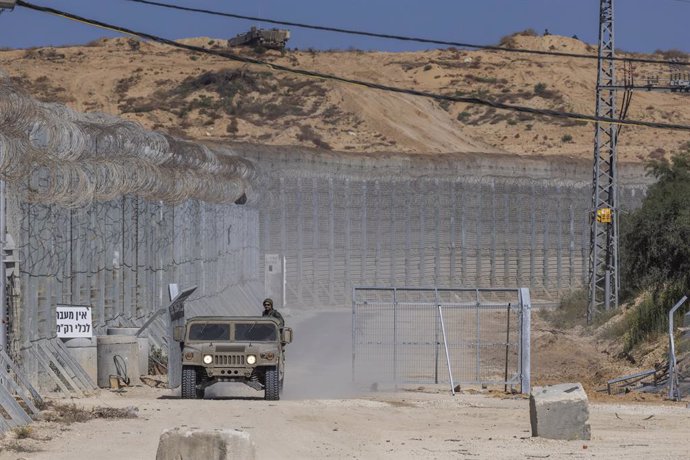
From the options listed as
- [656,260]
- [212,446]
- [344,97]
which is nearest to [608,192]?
[656,260]

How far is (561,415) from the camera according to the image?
57.5 ft

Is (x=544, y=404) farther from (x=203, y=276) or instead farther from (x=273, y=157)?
(x=273, y=157)

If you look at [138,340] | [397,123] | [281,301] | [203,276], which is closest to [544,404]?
[138,340]

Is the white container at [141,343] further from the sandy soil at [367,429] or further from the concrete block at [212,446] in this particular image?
the concrete block at [212,446]

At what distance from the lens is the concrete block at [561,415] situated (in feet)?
57.2

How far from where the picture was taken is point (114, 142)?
24.7m

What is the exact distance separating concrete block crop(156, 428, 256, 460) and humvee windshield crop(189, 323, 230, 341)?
913cm

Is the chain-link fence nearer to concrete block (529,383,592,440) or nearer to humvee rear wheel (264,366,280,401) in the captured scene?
humvee rear wheel (264,366,280,401)

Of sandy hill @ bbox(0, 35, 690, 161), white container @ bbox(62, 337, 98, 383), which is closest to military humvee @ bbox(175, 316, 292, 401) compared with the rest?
white container @ bbox(62, 337, 98, 383)

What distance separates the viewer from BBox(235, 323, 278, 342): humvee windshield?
22.5 meters

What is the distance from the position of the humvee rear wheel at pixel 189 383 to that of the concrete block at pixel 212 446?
350 inches

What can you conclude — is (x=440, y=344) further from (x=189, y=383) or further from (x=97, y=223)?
(x=97, y=223)

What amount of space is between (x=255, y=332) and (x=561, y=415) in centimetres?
633

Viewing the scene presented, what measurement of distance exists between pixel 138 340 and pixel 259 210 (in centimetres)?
2552
